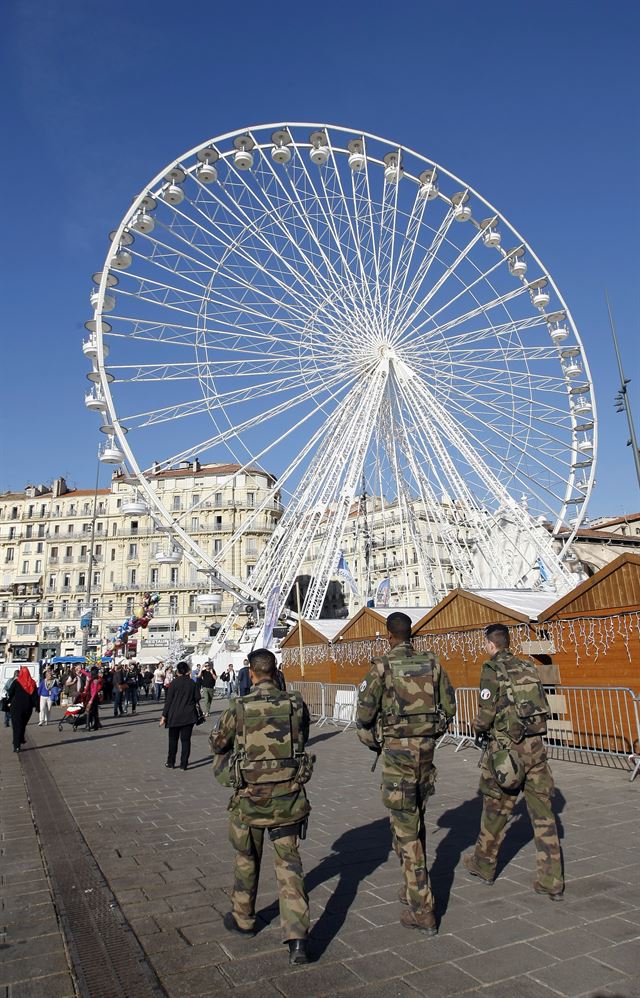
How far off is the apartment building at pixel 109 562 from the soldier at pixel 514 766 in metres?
58.3

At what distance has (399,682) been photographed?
4.48 metres

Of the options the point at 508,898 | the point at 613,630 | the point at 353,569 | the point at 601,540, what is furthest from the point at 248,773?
the point at 353,569

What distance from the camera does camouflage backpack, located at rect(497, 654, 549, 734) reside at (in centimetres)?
479

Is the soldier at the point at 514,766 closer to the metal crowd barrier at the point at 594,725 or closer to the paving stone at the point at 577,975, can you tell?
the paving stone at the point at 577,975

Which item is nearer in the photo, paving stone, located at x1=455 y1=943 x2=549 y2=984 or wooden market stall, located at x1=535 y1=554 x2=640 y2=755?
paving stone, located at x1=455 y1=943 x2=549 y2=984

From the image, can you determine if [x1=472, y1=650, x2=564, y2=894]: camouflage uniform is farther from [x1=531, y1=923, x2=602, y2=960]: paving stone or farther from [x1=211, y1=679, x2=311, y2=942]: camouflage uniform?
[x1=211, y1=679, x2=311, y2=942]: camouflage uniform

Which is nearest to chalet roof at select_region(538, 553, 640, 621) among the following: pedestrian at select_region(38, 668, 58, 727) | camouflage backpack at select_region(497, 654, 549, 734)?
camouflage backpack at select_region(497, 654, 549, 734)

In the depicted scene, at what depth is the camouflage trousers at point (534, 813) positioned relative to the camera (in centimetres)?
461

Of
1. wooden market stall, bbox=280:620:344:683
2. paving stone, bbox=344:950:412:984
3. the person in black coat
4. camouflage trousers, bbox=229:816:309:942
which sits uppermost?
wooden market stall, bbox=280:620:344:683

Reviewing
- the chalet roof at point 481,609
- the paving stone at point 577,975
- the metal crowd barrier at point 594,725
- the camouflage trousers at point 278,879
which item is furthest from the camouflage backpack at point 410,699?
the chalet roof at point 481,609

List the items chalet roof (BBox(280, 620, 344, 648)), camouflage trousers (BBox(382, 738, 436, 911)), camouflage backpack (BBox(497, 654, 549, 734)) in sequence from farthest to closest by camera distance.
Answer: chalet roof (BBox(280, 620, 344, 648)) < camouflage backpack (BBox(497, 654, 549, 734)) < camouflage trousers (BBox(382, 738, 436, 911))

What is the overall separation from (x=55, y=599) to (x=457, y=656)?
6105 cm

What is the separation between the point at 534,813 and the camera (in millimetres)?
A: 4699

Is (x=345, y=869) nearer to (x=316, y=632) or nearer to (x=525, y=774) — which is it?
(x=525, y=774)
